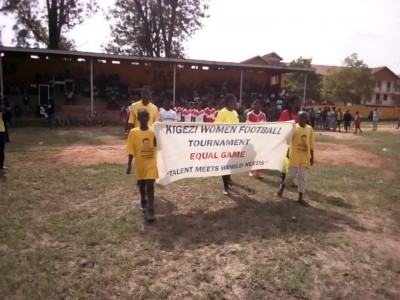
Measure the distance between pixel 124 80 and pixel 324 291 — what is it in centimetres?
2599

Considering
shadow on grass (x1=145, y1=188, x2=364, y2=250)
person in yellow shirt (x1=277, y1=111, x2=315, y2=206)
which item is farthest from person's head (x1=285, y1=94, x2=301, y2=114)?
shadow on grass (x1=145, y1=188, x2=364, y2=250)

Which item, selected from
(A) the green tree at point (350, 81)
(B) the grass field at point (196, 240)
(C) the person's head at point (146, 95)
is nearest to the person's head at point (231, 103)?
(C) the person's head at point (146, 95)

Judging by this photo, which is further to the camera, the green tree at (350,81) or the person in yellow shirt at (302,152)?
the green tree at (350,81)

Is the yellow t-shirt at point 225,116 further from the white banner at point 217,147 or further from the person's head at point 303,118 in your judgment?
the person's head at point 303,118

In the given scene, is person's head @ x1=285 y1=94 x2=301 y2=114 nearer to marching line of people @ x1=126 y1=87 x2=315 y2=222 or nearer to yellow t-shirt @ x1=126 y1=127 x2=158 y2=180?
marching line of people @ x1=126 y1=87 x2=315 y2=222

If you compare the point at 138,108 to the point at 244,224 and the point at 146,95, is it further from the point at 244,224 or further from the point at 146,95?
the point at 244,224

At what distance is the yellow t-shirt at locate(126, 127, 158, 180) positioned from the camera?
5191 mm

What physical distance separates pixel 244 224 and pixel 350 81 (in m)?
49.9

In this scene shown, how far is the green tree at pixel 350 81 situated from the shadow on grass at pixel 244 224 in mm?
48578

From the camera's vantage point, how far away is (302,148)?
20.7 feet

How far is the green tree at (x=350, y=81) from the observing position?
1938 inches

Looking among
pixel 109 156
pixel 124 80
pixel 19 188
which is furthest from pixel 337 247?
pixel 124 80

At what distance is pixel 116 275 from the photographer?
12.1ft

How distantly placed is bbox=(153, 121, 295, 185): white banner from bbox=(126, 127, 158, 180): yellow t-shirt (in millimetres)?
222
